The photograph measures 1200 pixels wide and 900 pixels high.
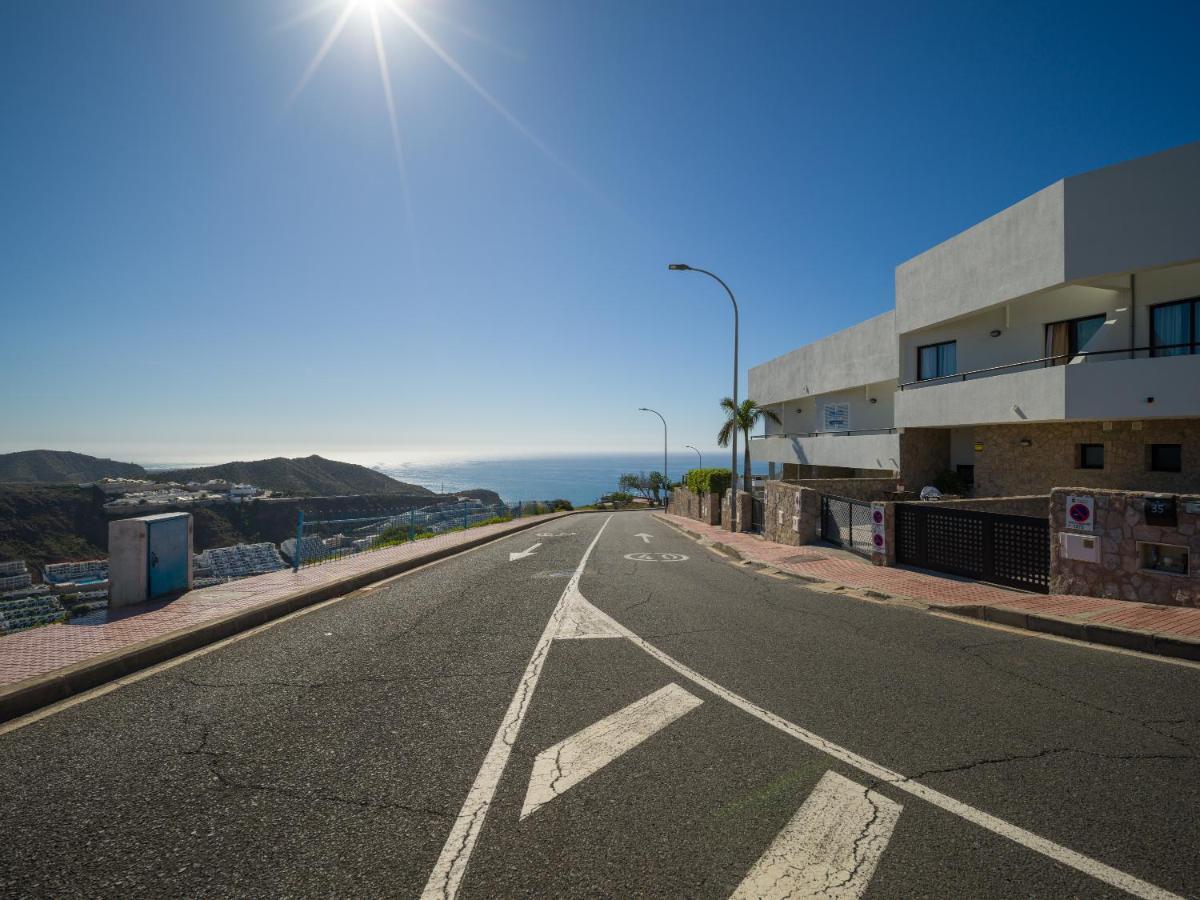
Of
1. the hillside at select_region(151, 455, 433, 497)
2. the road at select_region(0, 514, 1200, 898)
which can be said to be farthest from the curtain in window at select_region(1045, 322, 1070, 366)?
the hillside at select_region(151, 455, 433, 497)

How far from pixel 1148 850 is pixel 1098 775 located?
2.73 feet

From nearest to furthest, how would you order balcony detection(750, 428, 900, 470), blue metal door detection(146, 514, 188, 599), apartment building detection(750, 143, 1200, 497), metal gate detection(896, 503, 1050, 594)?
blue metal door detection(146, 514, 188, 599) → metal gate detection(896, 503, 1050, 594) → apartment building detection(750, 143, 1200, 497) → balcony detection(750, 428, 900, 470)

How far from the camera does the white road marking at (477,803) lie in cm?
239

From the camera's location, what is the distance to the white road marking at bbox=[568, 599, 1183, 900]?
2.39 metres

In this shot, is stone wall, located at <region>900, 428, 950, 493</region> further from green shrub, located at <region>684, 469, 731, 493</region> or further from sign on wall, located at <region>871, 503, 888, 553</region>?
sign on wall, located at <region>871, 503, 888, 553</region>

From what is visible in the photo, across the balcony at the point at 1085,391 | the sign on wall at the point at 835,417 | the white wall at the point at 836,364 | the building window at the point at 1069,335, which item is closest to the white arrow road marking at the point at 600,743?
the balcony at the point at 1085,391

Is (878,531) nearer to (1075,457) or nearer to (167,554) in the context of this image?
(1075,457)

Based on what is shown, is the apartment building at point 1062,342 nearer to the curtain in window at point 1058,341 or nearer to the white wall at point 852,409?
the curtain in window at point 1058,341

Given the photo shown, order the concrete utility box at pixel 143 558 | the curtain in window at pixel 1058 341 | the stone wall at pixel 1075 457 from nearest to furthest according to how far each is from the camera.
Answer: the concrete utility box at pixel 143 558 → the stone wall at pixel 1075 457 → the curtain in window at pixel 1058 341

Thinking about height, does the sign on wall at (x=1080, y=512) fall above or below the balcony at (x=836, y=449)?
below

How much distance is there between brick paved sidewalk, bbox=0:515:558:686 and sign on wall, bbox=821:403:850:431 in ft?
84.1

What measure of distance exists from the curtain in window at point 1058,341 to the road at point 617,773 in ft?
47.2

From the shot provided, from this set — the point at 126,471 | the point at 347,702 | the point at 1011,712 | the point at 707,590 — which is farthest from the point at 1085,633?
the point at 126,471

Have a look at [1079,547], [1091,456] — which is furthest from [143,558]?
A: [1091,456]
